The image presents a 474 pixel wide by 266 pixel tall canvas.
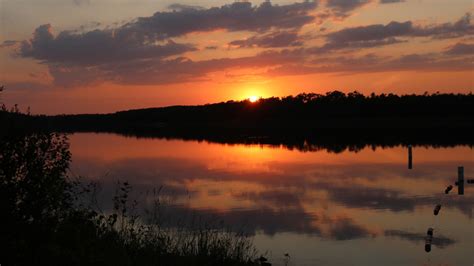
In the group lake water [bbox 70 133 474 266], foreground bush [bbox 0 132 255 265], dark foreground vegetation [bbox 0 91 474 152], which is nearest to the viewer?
foreground bush [bbox 0 132 255 265]

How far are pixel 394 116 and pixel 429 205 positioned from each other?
121920mm

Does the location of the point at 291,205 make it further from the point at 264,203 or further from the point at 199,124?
the point at 199,124

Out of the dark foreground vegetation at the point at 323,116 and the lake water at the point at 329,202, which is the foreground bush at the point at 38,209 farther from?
the dark foreground vegetation at the point at 323,116

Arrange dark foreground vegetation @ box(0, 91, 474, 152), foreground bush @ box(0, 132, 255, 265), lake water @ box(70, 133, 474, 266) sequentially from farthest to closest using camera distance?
dark foreground vegetation @ box(0, 91, 474, 152)
lake water @ box(70, 133, 474, 266)
foreground bush @ box(0, 132, 255, 265)

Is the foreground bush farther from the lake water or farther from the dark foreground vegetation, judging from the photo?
the dark foreground vegetation

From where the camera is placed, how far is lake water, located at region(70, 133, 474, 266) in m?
15.6

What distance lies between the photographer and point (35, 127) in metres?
9.89

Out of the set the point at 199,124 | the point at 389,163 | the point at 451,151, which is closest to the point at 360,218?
the point at 389,163

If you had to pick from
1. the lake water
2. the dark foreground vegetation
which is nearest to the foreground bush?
the lake water

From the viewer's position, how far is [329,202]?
79.7 feet

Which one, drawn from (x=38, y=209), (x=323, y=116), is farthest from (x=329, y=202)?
(x=323, y=116)

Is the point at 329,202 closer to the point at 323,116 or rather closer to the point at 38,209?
the point at 38,209

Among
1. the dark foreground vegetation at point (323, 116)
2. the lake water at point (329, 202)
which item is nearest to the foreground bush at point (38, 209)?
the lake water at point (329, 202)

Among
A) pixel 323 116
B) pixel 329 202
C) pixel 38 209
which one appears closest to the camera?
pixel 38 209
